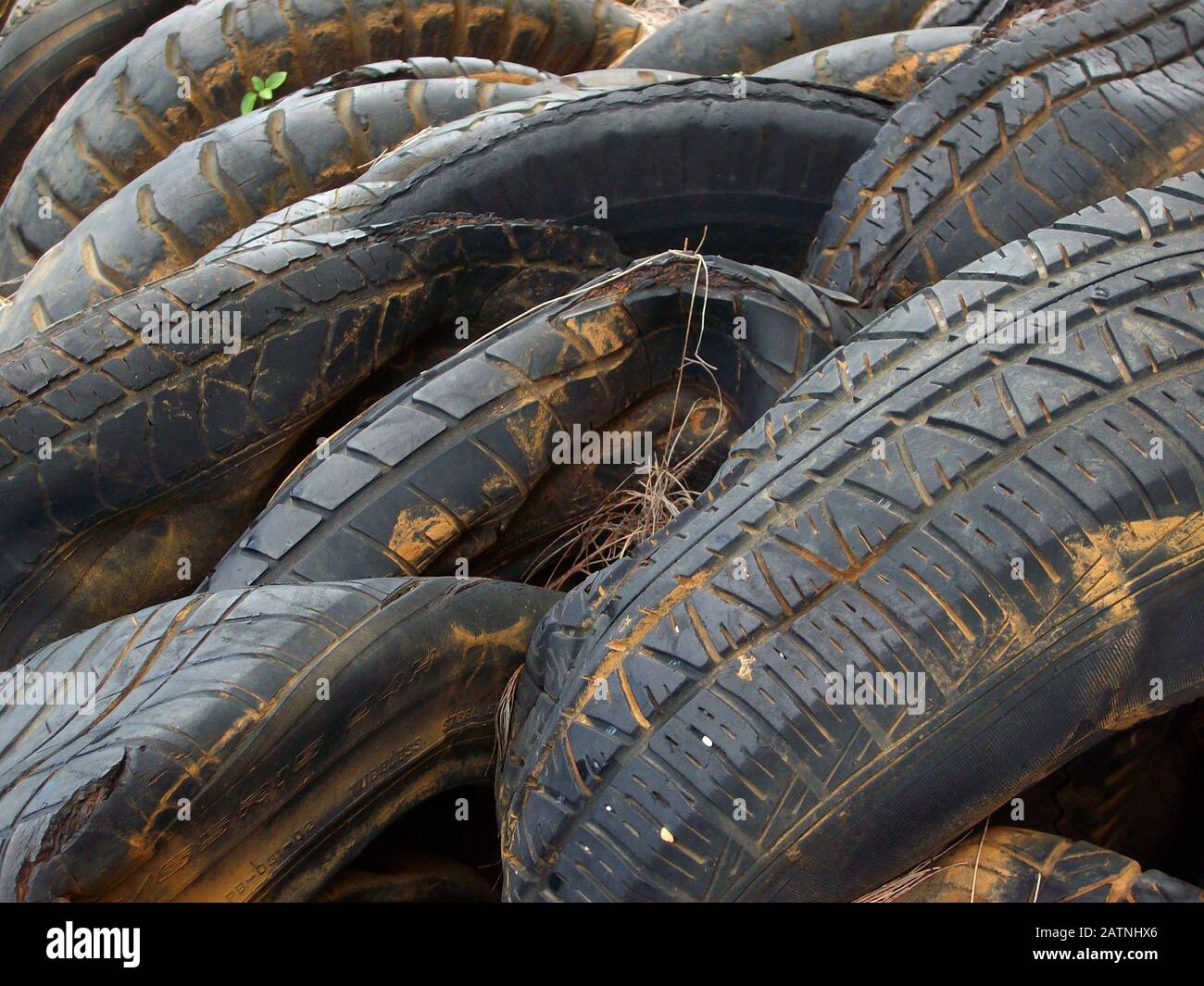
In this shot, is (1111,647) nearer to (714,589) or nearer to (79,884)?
(714,589)

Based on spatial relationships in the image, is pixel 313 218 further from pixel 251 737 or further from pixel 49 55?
pixel 49 55

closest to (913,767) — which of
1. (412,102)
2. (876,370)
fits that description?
(876,370)

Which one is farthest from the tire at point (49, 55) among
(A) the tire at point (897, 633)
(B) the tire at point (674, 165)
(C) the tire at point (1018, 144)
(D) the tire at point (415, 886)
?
(A) the tire at point (897, 633)

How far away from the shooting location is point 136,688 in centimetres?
160

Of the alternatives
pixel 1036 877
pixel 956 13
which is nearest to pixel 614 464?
pixel 1036 877

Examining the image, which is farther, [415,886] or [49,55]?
[49,55]

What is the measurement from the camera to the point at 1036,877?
53.2 inches

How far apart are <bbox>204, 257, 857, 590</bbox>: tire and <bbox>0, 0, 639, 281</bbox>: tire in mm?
1309

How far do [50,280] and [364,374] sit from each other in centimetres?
81

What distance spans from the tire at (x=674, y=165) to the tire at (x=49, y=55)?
1.62 metres

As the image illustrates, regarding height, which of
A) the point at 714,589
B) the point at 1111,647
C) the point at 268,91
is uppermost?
the point at 268,91

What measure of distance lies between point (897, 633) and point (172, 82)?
7.53 ft

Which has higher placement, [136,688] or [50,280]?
[50,280]

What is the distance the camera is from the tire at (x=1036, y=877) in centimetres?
131
